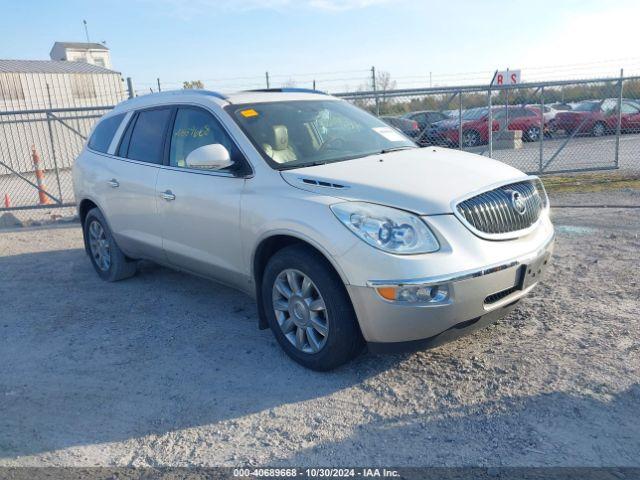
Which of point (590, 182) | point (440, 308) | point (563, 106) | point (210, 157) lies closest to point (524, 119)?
point (563, 106)

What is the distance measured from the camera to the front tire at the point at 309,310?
364 centimetres

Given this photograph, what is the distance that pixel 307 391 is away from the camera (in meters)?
3.75

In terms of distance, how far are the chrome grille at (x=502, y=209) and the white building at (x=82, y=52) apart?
34.3m

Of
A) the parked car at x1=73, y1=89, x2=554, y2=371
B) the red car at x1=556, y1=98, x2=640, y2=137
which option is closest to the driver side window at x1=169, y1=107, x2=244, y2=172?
the parked car at x1=73, y1=89, x2=554, y2=371

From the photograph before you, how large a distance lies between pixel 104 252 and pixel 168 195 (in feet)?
6.15

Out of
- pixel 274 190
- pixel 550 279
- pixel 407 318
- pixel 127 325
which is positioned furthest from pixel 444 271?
pixel 127 325

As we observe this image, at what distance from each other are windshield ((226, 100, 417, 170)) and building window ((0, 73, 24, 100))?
63.7 feet

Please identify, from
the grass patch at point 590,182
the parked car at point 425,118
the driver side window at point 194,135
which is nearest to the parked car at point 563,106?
the grass patch at point 590,182

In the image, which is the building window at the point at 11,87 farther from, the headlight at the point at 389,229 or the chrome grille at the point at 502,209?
the chrome grille at the point at 502,209

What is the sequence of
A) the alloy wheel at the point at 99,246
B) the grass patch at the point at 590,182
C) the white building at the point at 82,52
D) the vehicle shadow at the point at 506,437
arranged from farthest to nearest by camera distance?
the white building at the point at 82,52 < the grass patch at the point at 590,182 < the alloy wheel at the point at 99,246 < the vehicle shadow at the point at 506,437

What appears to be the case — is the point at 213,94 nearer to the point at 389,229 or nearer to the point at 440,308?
the point at 389,229

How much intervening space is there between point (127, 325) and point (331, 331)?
2.24 meters

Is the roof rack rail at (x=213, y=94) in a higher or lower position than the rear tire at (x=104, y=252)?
higher

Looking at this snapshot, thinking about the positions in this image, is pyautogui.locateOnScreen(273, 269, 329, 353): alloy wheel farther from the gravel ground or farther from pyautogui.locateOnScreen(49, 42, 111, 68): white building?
pyautogui.locateOnScreen(49, 42, 111, 68): white building
